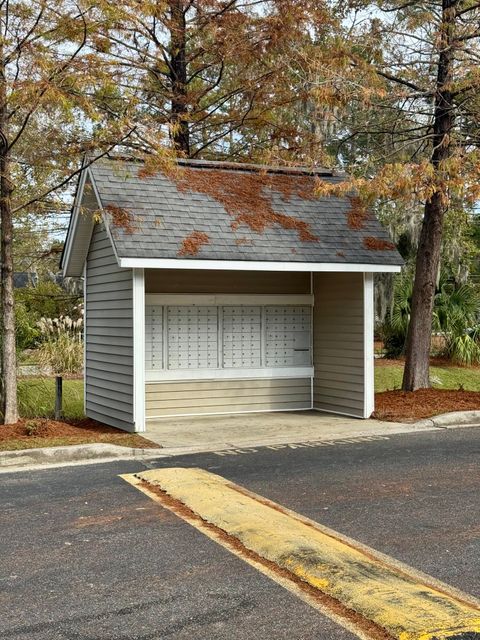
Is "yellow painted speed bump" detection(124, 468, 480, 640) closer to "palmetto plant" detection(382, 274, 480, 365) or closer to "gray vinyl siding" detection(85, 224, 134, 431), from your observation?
"gray vinyl siding" detection(85, 224, 134, 431)

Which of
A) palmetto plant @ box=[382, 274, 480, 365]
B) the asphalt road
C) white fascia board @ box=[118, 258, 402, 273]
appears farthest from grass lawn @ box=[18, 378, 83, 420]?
palmetto plant @ box=[382, 274, 480, 365]

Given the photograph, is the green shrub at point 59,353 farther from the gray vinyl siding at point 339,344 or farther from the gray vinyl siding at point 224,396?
the gray vinyl siding at point 339,344

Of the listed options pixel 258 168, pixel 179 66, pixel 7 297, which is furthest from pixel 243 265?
pixel 179 66

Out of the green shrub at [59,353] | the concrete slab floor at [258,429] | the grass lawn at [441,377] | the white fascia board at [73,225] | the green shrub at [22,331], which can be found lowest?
the grass lawn at [441,377]

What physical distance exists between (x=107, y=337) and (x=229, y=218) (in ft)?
9.36

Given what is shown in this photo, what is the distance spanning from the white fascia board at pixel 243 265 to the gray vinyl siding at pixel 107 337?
804 mm

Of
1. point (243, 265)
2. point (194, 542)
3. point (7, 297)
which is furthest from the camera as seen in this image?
point (243, 265)

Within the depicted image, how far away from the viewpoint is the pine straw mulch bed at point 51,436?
998 cm

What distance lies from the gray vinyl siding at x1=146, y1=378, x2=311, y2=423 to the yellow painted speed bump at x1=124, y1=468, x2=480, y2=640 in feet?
17.5

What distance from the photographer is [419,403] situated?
13.5m

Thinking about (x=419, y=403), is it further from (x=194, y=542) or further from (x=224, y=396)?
(x=194, y=542)

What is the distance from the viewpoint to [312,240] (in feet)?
41.8

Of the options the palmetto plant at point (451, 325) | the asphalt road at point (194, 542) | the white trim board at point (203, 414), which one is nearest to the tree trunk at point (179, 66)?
the white trim board at point (203, 414)

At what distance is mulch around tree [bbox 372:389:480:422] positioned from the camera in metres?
12.6
